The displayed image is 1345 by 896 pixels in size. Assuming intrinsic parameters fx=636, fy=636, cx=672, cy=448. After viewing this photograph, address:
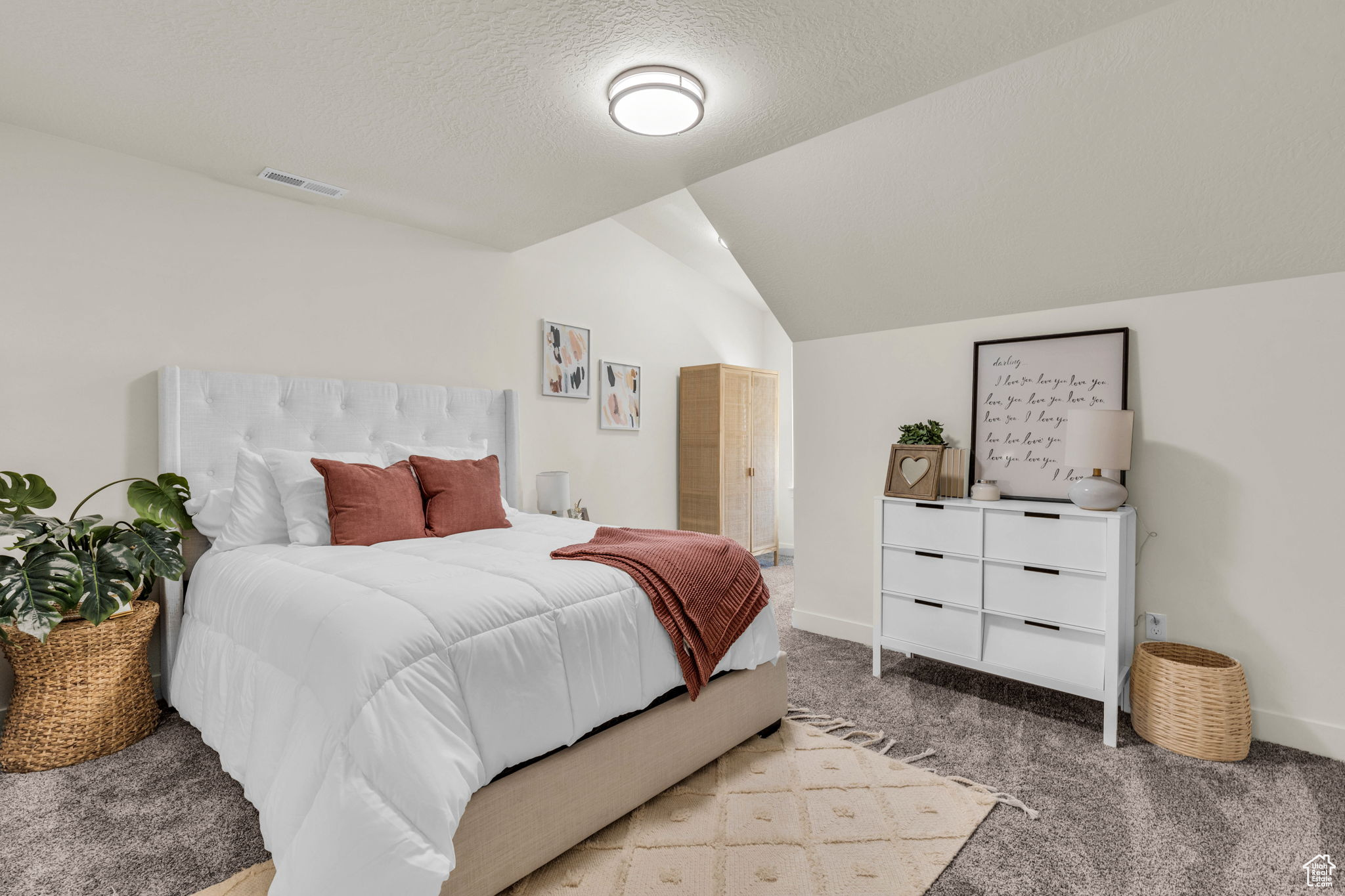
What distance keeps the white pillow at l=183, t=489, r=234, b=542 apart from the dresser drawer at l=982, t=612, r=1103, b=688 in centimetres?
308

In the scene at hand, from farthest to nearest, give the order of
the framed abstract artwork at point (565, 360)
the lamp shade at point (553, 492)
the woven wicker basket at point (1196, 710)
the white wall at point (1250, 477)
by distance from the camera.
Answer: the framed abstract artwork at point (565, 360) < the lamp shade at point (553, 492) < the white wall at point (1250, 477) < the woven wicker basket at point (1196, 710)

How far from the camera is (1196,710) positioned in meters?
2.10

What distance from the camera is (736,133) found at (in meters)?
2.36

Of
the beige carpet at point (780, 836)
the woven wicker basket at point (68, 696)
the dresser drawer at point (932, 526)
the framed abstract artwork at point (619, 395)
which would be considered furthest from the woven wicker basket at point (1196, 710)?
the woven wicker basket at point (68, 696)

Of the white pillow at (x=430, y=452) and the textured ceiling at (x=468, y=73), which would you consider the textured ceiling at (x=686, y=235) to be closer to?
the textured ceiling at (x=468, y=73)

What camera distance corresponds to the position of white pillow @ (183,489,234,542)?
246 centimetres

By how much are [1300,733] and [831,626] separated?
1.83 m

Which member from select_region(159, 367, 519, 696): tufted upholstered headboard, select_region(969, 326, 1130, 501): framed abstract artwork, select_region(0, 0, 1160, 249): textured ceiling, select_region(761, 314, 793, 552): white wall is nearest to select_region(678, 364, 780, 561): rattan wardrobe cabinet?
select_region(761, 314, 793, 552): white wall

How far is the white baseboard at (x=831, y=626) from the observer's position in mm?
3361

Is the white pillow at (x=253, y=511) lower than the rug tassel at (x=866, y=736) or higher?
higher

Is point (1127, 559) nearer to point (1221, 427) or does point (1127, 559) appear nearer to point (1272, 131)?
point (1221, 427)

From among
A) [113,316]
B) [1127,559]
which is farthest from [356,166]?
[1127,559]

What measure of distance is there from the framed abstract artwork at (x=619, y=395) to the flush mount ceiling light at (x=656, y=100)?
7.97 ft
